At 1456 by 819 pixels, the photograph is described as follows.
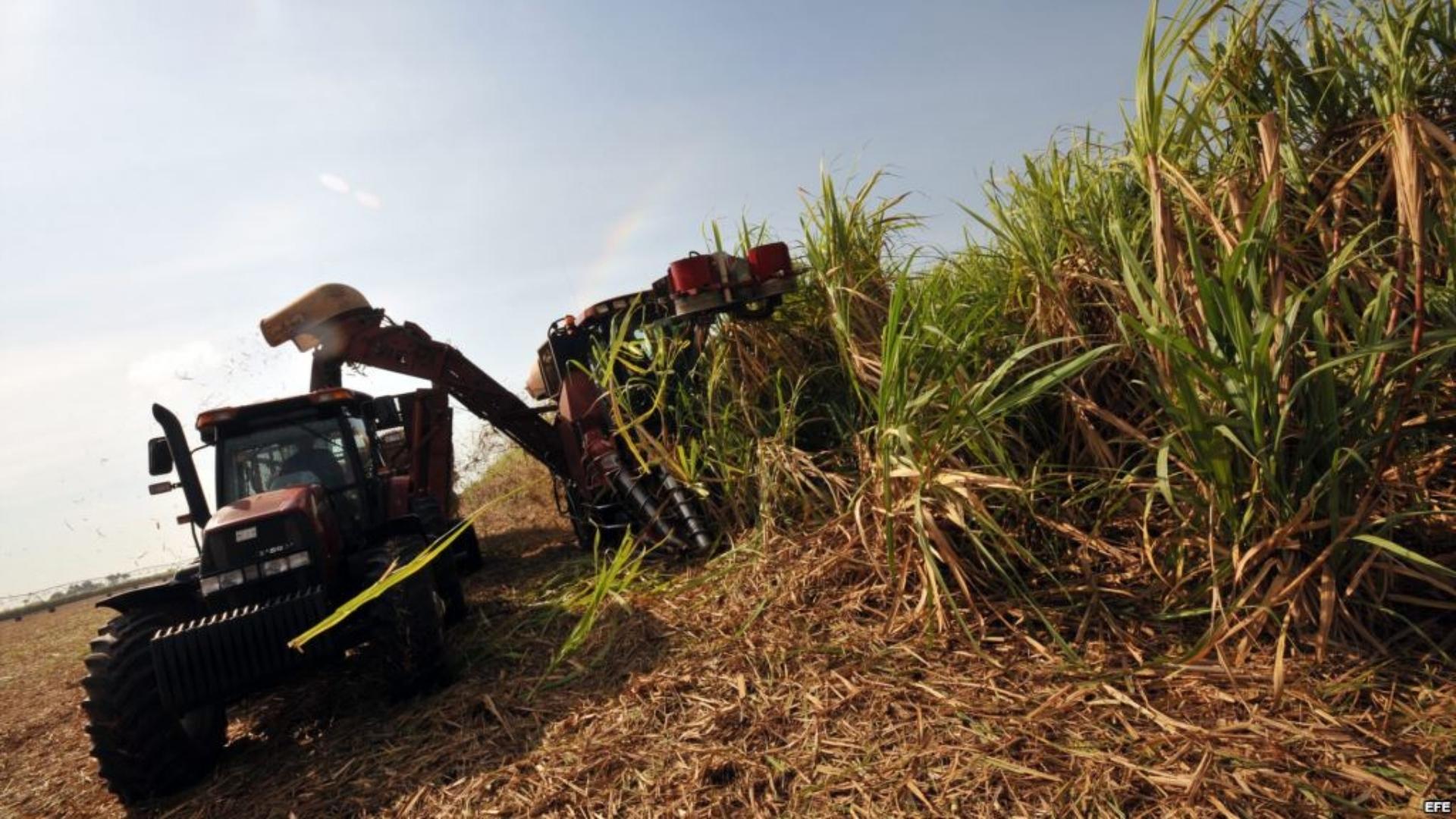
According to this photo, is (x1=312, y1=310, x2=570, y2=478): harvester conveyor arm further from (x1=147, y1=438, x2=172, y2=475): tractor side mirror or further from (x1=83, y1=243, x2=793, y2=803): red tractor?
(x1=147, y1=438, x2=172, y2=475): tractor side mirror

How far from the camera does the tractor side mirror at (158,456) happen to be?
387 cm

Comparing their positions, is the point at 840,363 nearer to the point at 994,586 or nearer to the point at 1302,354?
the point at 994,586

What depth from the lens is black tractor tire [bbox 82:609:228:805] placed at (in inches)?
112

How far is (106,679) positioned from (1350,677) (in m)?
4.55

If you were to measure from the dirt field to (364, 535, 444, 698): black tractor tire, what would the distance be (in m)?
0.11

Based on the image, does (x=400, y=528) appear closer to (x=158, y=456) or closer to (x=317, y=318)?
(x=158, y=456)

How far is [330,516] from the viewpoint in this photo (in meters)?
4.00

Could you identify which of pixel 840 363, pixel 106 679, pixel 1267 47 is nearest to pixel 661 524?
pixel 840 363

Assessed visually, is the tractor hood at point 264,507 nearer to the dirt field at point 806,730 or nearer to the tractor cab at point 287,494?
the tractor cab at point 287,494

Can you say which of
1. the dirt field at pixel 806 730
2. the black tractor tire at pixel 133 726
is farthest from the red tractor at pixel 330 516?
the dirt field at pixel 806 730

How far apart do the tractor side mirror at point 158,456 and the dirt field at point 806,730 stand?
1589 millimetres

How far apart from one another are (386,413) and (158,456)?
4.27 ft

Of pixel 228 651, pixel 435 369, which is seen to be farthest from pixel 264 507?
pixel 435 369

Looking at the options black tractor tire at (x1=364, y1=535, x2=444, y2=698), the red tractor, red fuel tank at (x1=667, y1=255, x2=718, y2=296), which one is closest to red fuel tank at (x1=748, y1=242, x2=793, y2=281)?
the red tractor
